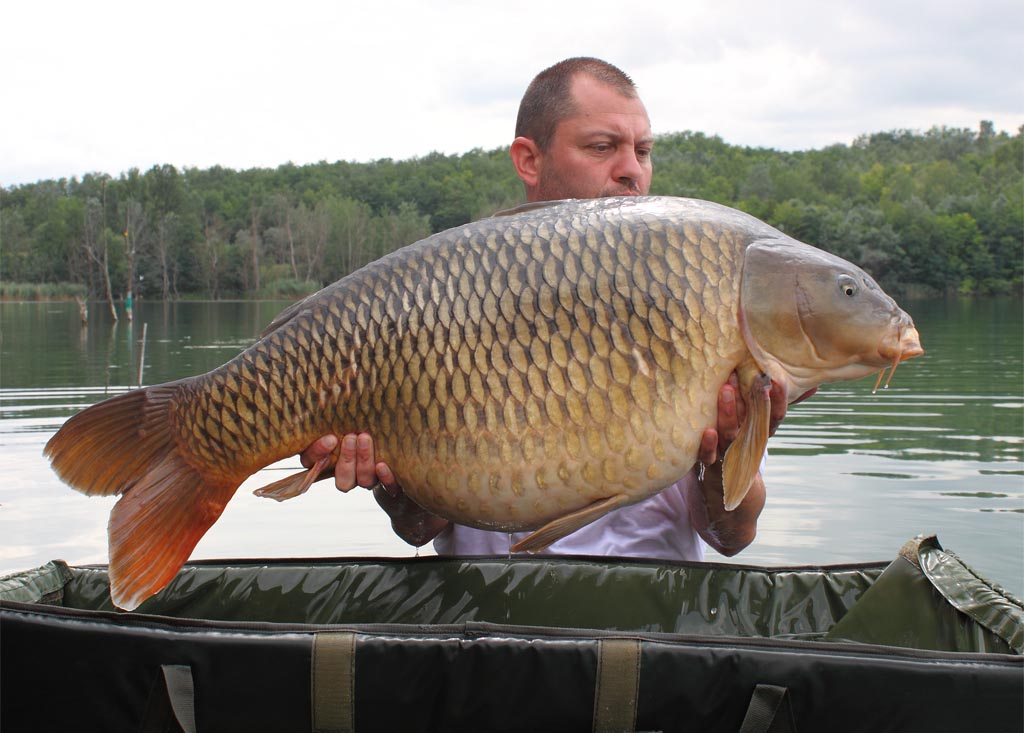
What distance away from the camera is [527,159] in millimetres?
2219

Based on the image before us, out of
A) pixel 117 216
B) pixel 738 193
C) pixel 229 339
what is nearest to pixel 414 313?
pixel 229 339

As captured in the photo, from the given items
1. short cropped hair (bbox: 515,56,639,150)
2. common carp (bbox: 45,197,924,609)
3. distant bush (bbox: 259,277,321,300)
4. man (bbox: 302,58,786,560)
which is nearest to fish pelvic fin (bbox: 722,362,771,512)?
common carp (bbox: 45,197,924,609)

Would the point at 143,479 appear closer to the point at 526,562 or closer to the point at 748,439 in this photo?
the point at 526,562

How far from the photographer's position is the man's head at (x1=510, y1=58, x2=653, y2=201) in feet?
6.75

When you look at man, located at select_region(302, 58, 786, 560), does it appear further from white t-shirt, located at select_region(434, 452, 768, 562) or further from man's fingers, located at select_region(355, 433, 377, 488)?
man's fingers, located at select_region(355, 433, 377, 488)

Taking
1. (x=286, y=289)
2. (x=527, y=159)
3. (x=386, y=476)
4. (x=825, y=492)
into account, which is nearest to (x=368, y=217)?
(x=286, y=289)

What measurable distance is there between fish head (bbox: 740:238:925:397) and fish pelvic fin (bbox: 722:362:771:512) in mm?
26

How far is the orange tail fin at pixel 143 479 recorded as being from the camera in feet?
4.88

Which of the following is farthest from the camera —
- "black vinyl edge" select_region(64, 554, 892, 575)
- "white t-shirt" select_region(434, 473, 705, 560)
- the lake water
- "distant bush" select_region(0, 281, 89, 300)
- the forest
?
the forest

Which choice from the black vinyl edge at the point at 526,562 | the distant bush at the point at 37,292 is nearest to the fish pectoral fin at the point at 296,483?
the black vinyl edge at the point at 526,562

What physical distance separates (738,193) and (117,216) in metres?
30.6

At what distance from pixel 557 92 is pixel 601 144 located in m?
0.16

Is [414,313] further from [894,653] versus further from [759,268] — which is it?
[894,653]

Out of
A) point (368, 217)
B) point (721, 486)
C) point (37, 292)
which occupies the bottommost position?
point (37, 292)
